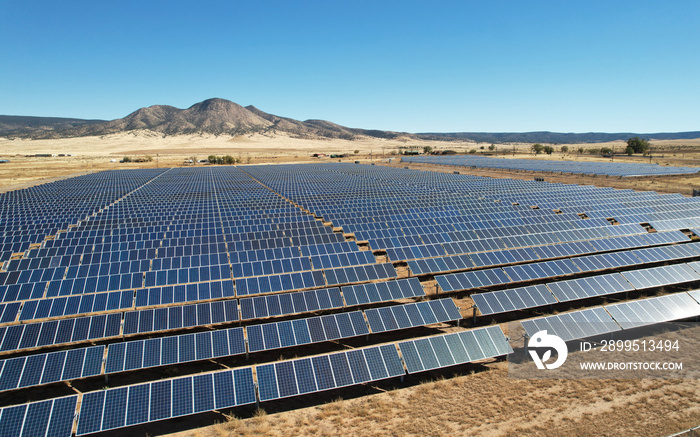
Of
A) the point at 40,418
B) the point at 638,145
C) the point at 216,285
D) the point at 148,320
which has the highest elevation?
the point at 638,145

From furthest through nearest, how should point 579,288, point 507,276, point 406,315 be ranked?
1. point 507,276
2. point 579,288
3. point 406,315

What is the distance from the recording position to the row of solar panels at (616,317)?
44.5 ft

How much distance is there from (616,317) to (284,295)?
1383cm

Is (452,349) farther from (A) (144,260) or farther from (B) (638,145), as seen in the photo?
(B) (638,145)

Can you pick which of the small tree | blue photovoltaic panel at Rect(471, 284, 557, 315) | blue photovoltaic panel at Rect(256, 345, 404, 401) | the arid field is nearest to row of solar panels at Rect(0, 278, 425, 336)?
blue photovoltaic panel at Rect(471, 284, 557, 315)

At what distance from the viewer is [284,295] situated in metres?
15.6

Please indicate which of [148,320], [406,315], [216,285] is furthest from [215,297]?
[406,315]

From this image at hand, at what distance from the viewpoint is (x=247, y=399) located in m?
10.4

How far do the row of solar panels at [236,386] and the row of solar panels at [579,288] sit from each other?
2.78 metres

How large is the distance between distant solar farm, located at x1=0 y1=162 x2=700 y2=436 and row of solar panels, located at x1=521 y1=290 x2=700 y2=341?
0.07 metres

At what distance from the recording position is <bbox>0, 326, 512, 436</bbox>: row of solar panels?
30.8 feet

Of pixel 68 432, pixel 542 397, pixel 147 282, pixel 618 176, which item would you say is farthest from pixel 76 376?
pixel 618 176

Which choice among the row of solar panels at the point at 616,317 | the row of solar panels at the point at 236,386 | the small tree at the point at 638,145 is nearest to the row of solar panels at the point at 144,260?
the row of solar panels at the point at 236,386

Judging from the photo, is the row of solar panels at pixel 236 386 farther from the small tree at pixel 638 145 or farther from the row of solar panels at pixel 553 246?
the small tree at pixel 638 145
